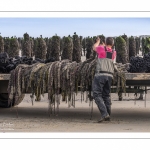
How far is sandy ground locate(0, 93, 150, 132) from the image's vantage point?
993 centimetres

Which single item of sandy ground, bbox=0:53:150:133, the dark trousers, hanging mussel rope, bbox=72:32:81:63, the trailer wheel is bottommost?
sandy ground, bbox=0:53:150:133

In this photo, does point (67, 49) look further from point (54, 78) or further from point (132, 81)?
point (54, 78)

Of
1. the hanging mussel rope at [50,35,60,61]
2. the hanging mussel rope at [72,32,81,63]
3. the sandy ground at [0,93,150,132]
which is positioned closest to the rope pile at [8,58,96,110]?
the sandy ground at [0,93,150,132]

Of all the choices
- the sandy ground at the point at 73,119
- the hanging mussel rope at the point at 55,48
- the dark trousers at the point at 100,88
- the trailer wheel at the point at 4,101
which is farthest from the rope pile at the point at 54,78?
the hanging mussel rope at the point at 55,48

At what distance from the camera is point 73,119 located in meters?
11.6

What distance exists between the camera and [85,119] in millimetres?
11594

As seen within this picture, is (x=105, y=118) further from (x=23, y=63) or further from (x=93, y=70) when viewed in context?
(x=23, y=63)

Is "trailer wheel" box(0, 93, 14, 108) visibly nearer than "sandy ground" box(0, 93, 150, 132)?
No

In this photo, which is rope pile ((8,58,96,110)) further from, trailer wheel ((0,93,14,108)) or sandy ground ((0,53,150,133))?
trailer wheel ((0,93,14,108))

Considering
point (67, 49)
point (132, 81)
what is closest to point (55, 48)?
point (67, 49)

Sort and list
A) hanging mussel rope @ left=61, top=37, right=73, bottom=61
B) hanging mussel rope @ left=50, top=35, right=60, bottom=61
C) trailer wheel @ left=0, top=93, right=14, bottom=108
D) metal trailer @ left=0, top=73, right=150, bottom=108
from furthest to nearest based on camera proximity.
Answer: hanging mussel rope @ left=50, top=35, right=60, bottom=61
hanging mussel rope @ left=61, top=37, right=73, bottom=61
trailer wheel @ left=0, top=93, right=14, bottom=108
metal trailer @ left=0, top=73, right=150, bottom=108

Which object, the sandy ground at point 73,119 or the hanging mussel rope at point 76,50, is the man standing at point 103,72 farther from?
the hanging mussel rope at point 76,50

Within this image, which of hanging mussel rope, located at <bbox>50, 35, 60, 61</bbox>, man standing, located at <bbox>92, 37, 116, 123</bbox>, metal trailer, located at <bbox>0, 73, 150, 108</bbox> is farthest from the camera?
hanging mussel rope, located at <bbox>50, 35, 60, 61</bbox>

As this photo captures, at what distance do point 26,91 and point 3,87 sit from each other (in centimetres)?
115
